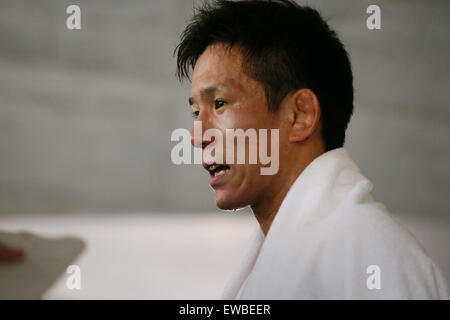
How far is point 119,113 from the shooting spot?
250 centimetres

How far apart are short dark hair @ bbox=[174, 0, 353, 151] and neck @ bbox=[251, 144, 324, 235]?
0.07 m

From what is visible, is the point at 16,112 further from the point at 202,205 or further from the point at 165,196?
the point at 202,205

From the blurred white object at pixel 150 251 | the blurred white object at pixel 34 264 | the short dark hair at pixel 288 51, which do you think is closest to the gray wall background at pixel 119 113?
the blurred white object at pixel 150 251

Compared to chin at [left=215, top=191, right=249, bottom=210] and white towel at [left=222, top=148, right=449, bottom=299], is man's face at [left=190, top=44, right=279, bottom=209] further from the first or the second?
white towel at [left=222, top=148, right=449, bottom=299]

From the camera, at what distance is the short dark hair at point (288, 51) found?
3.25 ft

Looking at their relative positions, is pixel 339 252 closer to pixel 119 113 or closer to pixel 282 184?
pixel 282 184

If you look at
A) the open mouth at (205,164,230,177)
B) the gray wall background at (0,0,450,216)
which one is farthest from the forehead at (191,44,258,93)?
the gray wall background at (0,0,450,216)

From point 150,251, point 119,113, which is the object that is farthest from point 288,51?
point 119,113

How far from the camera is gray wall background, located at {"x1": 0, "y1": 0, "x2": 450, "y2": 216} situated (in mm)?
2195

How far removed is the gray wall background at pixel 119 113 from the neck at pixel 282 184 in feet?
4.21

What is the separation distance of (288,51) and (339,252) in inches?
17.9
